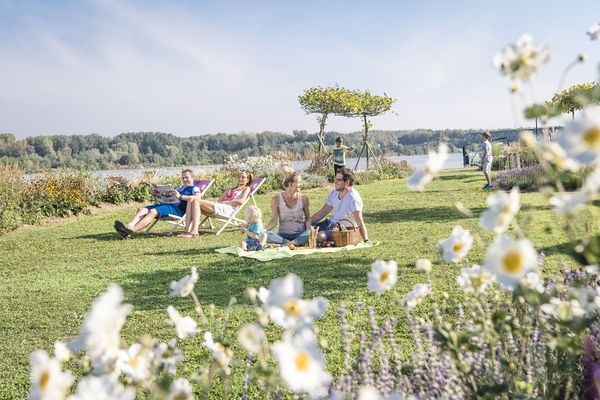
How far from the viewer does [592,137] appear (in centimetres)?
91

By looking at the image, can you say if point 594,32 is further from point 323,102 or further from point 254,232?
point 323,102

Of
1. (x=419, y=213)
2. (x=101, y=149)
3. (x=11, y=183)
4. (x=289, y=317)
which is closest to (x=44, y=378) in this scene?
(x=289, y=317)

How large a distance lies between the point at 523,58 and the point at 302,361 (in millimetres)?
702

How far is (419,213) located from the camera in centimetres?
991

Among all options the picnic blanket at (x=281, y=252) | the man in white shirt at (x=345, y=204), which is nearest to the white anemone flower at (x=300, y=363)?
the picnic blanket at (x=281, y=252)

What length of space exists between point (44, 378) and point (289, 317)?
454 mm

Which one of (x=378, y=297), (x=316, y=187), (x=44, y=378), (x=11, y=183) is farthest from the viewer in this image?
(x=316, y=187)

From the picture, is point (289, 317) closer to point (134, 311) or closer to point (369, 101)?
point (134, 311)

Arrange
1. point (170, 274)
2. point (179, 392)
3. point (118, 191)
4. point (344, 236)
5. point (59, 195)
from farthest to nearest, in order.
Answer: point (118, 191)
point (59, 195)
point (344, 236)
point (170, 274)
point (179, 392)

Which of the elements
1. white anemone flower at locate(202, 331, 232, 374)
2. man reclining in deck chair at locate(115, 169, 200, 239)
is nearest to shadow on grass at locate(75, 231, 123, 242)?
man reclining in deck chair at locate(115, 169, 200, 239)

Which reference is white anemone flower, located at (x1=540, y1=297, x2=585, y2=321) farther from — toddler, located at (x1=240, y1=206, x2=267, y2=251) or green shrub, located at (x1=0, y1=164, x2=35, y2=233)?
green shrub, located at (x1=0, y1=164, x2=35, y2=233)

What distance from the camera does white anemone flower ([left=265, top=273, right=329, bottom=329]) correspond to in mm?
1103

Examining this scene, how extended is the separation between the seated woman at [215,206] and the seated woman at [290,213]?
169 centimetres

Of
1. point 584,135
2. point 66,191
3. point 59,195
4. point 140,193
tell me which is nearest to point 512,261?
point 584,135
